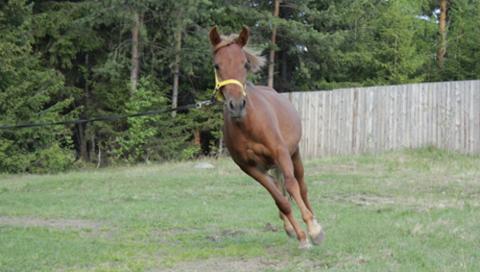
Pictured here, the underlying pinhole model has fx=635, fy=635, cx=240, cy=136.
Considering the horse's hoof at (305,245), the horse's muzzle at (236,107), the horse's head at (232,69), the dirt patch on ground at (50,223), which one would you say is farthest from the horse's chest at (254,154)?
the dirt patch on ground at (50,223)

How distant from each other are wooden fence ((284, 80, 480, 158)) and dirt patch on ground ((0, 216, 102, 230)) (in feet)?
41.9

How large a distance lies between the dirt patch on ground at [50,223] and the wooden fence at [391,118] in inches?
503

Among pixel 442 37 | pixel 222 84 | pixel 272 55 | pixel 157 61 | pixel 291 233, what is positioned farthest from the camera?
pixel 442 37

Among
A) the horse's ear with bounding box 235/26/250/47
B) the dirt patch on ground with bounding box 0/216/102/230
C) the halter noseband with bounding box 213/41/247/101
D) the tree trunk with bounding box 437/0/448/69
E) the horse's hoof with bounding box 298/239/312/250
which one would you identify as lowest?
the dirt patch on ground with bounding box 0/216/102/230

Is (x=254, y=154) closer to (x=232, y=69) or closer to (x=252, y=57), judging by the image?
(x=232, y=69)

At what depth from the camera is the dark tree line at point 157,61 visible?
74.8 ft

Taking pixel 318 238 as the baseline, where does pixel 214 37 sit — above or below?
above

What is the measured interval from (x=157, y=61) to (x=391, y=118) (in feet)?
37.5

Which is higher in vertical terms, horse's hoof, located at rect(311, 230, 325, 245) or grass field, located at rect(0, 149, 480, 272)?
horse's hoof, located at rect(311, 230, 325, 245)

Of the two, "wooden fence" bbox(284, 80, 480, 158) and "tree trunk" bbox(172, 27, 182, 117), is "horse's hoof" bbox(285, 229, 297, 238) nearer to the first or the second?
"wooden fence" bbox(284, 80, 480, 158)

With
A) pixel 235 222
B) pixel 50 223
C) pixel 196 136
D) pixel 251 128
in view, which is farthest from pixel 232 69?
pixel 196 136

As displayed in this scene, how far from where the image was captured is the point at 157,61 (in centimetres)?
2759

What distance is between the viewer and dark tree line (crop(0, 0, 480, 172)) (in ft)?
74.8

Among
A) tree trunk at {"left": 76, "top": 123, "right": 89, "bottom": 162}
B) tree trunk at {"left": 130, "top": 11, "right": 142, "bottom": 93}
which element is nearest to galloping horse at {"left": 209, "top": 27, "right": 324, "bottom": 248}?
tree trunk at {"left": 130, "top": 11, "right": 142, "bottom": 93}
